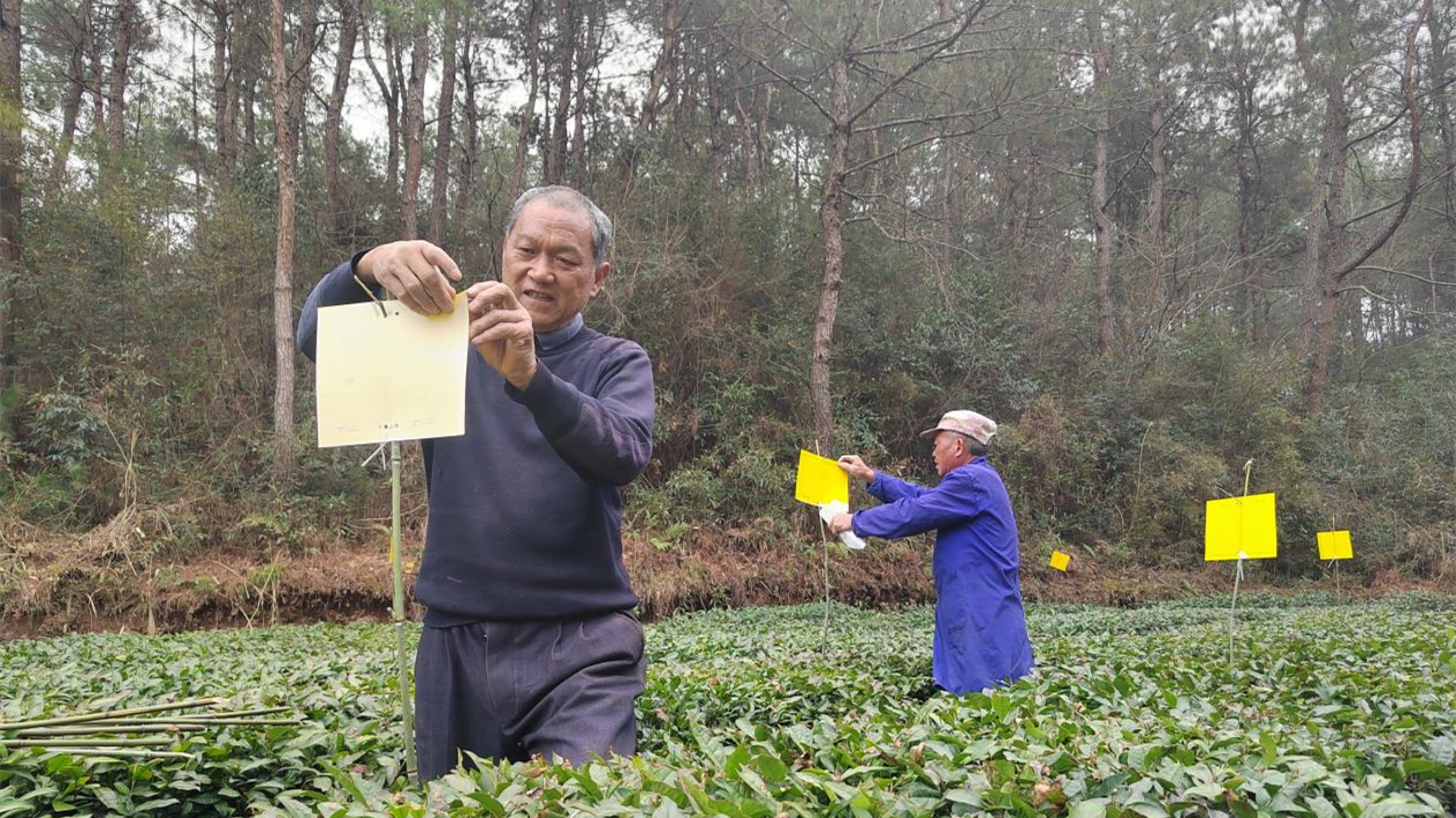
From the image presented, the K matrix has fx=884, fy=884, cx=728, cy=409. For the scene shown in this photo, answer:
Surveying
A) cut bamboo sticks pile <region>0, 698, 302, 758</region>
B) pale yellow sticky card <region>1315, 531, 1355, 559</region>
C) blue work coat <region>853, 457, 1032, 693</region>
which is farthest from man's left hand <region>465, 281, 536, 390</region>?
pale yellow sticky card <region>1315, 531, 1355, 559</region>

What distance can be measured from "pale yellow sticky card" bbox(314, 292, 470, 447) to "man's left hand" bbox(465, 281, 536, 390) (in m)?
0.03

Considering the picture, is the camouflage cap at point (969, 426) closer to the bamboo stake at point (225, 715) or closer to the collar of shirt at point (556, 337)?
the collar of shirt at point (556, 337)

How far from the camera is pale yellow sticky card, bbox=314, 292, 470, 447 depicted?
1756mm

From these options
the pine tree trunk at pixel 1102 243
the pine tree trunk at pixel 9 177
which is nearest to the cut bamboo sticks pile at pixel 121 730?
the pine tree trunk at pixel 9 177

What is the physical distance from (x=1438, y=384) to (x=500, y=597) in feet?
90.7

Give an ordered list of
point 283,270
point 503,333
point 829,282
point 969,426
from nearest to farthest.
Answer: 1. point 503,333
2. point 969,426
3. point 283,270
4. point 829,282

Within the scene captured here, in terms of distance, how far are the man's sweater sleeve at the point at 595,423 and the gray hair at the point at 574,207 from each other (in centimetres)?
41

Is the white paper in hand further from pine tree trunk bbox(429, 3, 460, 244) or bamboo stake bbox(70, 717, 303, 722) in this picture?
pine tree trunk bbox(429, 3, 460, 244)

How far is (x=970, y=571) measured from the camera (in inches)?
191

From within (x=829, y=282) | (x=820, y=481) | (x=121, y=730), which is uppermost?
(x=829, y=282)

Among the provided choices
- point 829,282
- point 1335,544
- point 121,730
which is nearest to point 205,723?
point 121,730

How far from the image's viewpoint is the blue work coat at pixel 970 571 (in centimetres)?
466

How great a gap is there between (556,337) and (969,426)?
139 inches

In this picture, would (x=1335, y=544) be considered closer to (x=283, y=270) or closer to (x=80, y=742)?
(x=80, y=742)
